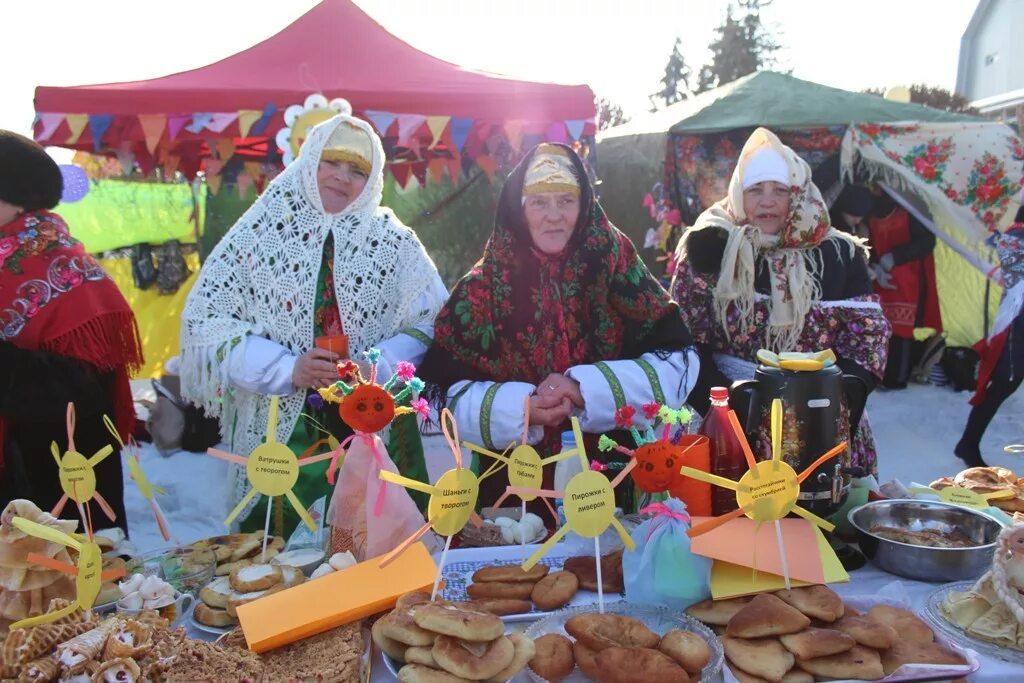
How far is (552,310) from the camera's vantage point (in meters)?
2.10

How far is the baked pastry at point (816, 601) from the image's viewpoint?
1.15 m

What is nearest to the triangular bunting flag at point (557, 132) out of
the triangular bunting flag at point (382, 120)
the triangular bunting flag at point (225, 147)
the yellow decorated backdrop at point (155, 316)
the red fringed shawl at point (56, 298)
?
the triangular bunting flag at point (382, 120)

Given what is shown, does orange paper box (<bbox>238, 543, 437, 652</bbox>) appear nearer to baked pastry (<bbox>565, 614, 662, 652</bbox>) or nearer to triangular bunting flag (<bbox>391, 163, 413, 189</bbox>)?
baked pastry (<bbox>565, 614, 662, 652</bbox>)

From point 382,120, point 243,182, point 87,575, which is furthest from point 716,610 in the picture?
point 243,182

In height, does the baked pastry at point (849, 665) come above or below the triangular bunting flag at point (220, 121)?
below

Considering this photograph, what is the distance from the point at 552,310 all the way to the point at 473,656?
47.1 inches

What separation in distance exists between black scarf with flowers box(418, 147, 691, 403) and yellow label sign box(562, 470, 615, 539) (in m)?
0.91

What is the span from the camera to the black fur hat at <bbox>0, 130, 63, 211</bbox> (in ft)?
7.64

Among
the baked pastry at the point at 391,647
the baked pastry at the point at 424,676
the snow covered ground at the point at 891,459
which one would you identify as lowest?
the snow covered ground at the point at 891,459

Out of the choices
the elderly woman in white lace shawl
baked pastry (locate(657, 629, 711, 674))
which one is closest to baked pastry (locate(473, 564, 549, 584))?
baked pastry (locate(657, 629, 711, 674))

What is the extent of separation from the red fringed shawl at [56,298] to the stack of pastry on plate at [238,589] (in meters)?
1.34

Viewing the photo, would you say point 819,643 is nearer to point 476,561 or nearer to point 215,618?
point 476,561

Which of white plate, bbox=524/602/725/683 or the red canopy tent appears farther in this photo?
the red canopy tent

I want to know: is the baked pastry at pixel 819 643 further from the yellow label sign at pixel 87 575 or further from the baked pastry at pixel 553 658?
the yellow label sign at pixel 87 575
